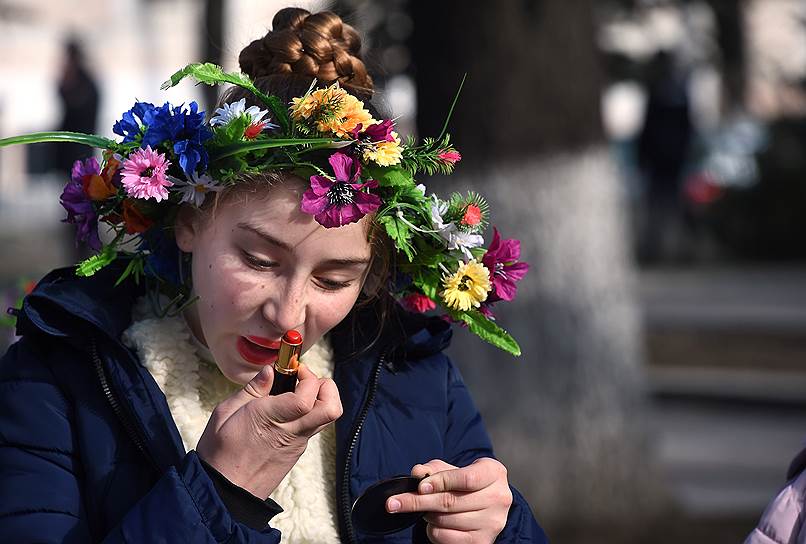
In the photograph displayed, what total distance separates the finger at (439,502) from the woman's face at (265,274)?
0.29 meters

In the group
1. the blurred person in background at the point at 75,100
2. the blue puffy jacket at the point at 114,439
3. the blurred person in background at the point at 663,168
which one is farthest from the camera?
the blurred person in background at the point at 663,168

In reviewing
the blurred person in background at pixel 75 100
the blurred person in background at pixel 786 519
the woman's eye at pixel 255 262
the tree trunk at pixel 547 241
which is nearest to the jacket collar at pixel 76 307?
the woman's eye at pixel 255 262

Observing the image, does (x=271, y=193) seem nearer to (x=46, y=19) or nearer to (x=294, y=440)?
(x=294, y=440)

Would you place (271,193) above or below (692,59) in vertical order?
above

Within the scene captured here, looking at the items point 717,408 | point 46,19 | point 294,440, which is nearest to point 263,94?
point 294,440

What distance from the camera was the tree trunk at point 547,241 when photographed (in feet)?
17.3

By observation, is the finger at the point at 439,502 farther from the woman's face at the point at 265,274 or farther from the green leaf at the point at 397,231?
the green leaf at the point at 397,231

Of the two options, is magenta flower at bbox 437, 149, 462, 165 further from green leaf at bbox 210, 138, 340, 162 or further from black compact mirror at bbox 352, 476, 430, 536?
black compact mirror at bbox 352, 476, 430, 536

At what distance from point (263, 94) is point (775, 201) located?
1305cm

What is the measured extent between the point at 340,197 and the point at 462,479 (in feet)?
1.53

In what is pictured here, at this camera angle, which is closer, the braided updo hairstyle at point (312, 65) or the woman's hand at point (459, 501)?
the woman's hand at point (459, 501)

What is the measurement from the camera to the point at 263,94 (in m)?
2.18

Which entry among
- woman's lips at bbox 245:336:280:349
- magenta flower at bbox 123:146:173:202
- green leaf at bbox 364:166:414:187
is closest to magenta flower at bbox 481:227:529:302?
green leaf at bbox 364:166:414:187

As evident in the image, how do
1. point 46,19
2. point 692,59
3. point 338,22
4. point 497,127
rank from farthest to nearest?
1. point 46,19
2. point 692,59
3. point 497,127
4. point 338,22
